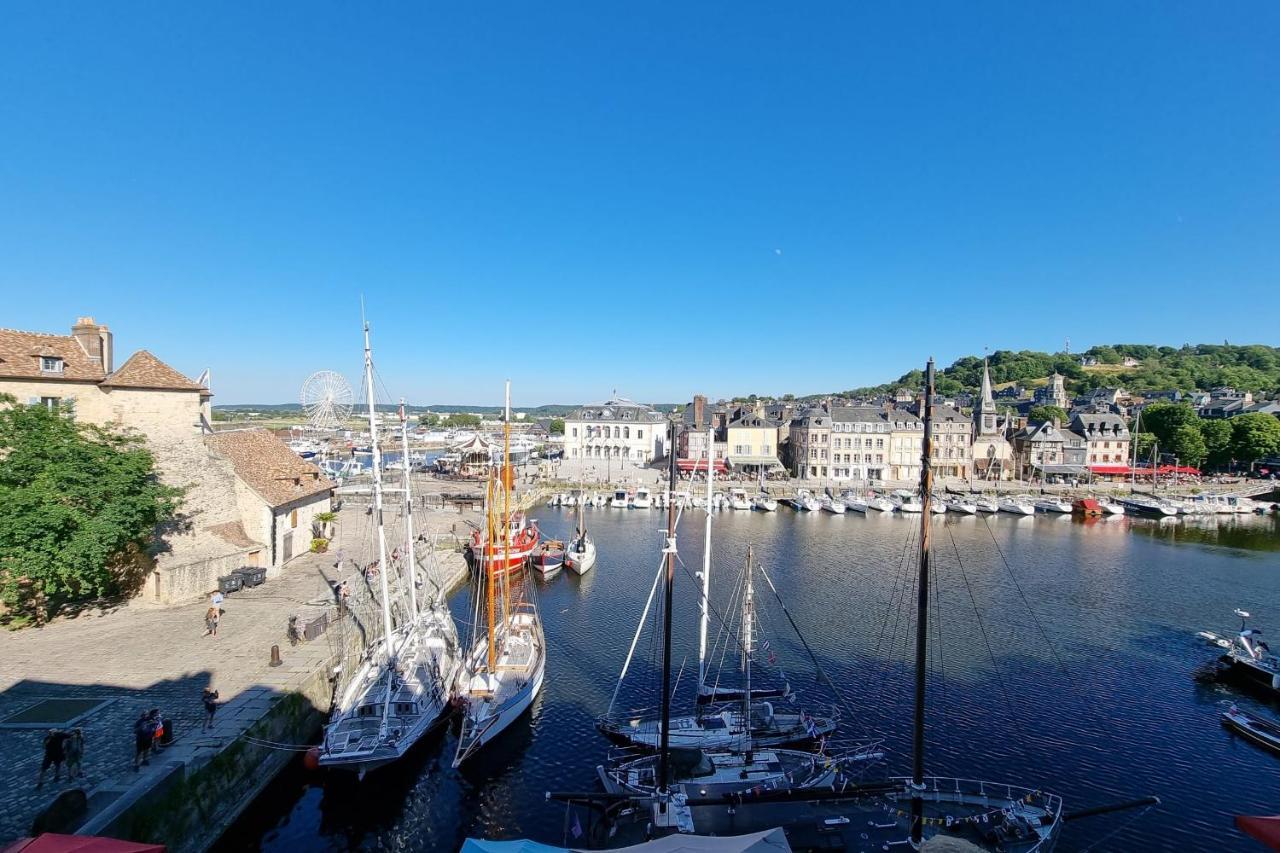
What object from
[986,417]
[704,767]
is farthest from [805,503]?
[704,767]

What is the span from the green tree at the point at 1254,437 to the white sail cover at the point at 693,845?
109245mm

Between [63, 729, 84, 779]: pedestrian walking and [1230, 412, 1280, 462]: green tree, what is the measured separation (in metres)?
120

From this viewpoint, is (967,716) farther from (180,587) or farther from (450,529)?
(450,529)

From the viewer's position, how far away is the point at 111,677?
18.8 m

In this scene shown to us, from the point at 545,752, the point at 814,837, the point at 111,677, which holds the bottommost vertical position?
the point at 545,752

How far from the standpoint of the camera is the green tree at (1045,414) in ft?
350

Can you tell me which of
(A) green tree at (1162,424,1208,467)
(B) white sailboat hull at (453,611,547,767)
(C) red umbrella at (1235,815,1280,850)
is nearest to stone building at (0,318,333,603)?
(B) white sailboat hull at (453,611,547,767)

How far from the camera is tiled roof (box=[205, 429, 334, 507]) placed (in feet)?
106

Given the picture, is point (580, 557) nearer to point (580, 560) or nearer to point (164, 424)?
point (580, 560)

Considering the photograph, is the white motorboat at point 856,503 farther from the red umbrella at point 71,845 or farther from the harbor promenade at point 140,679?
the red umbrella at point 71,845

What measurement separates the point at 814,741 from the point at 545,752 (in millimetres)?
8605

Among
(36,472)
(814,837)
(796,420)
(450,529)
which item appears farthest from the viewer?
(796,420)

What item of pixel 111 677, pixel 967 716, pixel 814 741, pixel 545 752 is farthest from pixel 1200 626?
pixel 111 677

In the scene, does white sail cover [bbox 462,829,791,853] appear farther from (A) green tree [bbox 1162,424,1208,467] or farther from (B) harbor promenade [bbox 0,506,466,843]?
(A) green tree [bbox 1162,424,1208,467]
